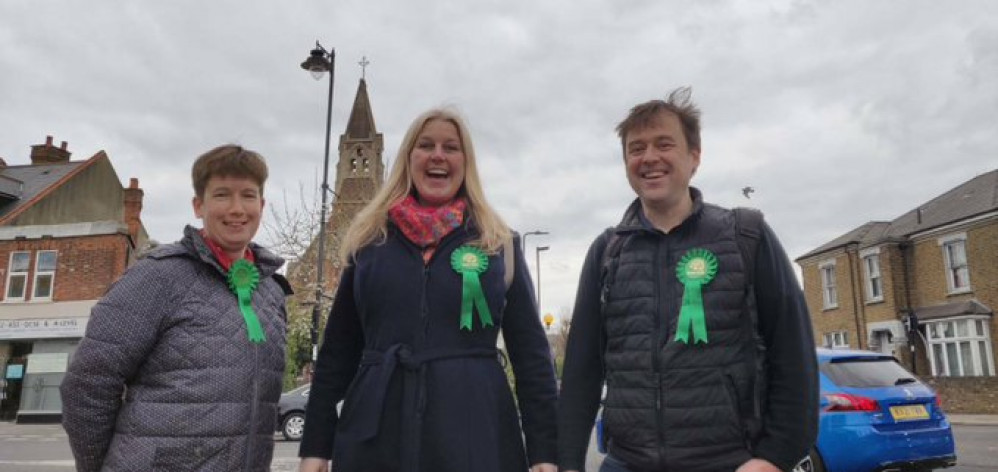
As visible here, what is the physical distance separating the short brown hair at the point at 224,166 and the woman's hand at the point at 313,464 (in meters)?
→ 1.10

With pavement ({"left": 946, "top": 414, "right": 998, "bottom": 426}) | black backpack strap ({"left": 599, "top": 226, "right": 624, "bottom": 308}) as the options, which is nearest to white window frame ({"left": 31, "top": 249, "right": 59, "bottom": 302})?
black backpack strap ({"left": 599, "top": 226, "right": 624, "bottom": 308})

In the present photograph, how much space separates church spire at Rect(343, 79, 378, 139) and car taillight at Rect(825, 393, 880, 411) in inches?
2309

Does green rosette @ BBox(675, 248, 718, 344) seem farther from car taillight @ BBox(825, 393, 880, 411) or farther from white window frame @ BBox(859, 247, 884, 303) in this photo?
white window frame @ BBox(859, 247, 884, 303)

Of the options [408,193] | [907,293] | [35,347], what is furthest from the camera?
[907,293]

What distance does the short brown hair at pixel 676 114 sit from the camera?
255 centimetres

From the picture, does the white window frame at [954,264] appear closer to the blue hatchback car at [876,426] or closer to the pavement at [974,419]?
the pavement at [974,419]

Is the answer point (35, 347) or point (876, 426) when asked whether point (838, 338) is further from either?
point (35, 347)

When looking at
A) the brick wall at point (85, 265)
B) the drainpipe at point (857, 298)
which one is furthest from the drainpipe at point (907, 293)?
the brick wall at point (85, 265)

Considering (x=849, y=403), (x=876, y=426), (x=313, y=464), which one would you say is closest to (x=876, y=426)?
(x=876, y=426)

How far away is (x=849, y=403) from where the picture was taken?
262 inches

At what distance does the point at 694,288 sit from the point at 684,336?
0.16 meters

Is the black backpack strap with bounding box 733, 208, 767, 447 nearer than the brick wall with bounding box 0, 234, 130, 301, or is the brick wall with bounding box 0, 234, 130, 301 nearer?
the black backpack strap with bounding box 733, 208, 767, 447

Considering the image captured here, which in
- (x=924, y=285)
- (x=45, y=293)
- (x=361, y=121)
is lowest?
(x=45, y=293)

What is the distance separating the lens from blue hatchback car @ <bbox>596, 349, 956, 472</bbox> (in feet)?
21.2
